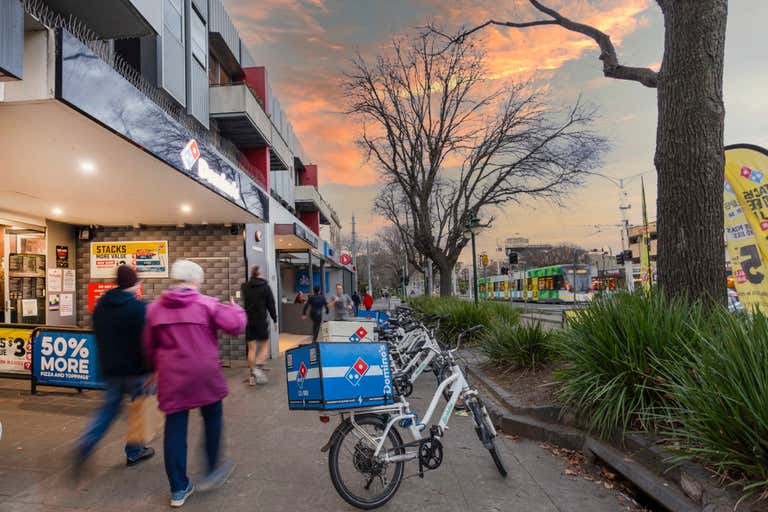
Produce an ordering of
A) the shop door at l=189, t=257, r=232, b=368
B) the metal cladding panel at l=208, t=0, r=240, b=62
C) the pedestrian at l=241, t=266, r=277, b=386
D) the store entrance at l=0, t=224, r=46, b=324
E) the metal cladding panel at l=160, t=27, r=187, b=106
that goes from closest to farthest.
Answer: the pedestrian at l=241, t=266, r=277, b=386
the store entrance at l=0, t=224, r=46, b=324
the metal cladding panel at l=160, t=27, r=187, b=106
the shop door at l=189, t=257, r=232, b=368
the metal cladding panel at l=208, t=0, r=240, b=62

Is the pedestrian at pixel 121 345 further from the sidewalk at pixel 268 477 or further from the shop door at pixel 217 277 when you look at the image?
the shop door at pixel 217 277

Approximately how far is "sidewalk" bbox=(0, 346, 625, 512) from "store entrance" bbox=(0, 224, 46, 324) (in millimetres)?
4602

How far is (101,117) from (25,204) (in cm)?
494

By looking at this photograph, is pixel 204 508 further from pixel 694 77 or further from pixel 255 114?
pixel 255 114

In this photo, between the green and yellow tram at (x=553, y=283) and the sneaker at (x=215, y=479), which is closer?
the sneaker at (x=215, y=479)

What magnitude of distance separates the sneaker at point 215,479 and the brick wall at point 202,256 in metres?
7.00

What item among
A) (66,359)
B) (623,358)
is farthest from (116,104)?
(623,358)

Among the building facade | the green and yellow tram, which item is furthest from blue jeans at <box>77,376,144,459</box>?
the green and yellow tram

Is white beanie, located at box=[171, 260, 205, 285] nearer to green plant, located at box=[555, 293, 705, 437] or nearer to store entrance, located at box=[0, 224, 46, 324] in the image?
green plant, located at box=[555, 293, 705, 437]

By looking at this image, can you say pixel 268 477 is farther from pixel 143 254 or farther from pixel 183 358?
pixel 143 254

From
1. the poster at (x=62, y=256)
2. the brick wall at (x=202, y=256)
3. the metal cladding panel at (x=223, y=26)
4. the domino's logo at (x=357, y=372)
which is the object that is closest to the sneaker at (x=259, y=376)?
the brick wall at (x=202, y=256)

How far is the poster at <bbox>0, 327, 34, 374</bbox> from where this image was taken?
7.23 meters

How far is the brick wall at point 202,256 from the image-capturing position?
10523 mm

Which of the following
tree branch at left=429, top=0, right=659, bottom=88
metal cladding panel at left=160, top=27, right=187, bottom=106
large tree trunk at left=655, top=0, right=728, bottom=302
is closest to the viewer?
large tree trunk at left=655, top=0, right=728, bottom=302
